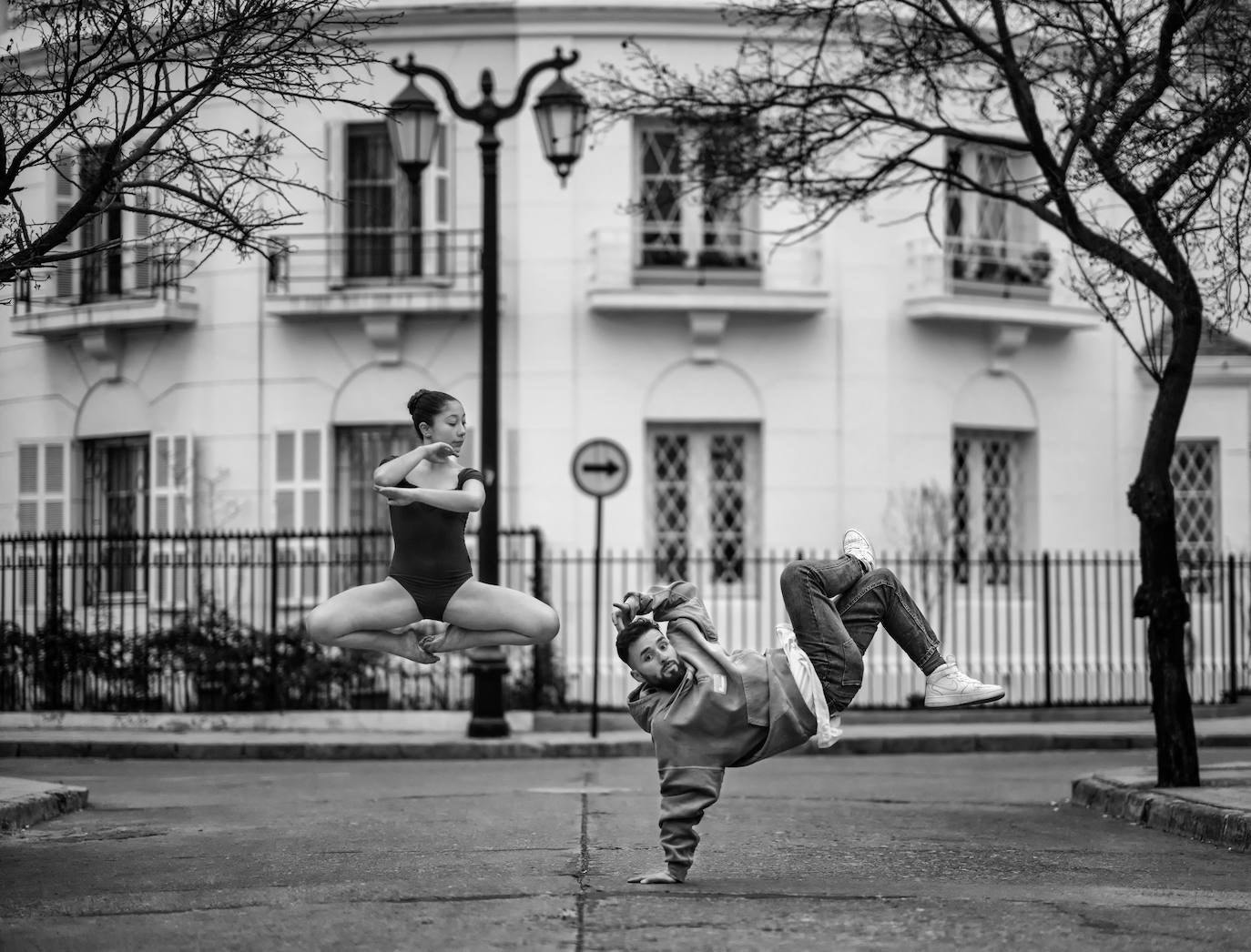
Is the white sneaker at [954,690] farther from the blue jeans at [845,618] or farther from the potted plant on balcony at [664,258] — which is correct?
the potted plant on balcony at [664,258]

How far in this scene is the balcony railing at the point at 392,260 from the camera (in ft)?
74.4

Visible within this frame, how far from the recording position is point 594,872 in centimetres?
848

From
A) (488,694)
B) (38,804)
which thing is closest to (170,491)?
(488,694)

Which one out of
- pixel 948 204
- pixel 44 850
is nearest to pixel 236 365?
pixel 948 204

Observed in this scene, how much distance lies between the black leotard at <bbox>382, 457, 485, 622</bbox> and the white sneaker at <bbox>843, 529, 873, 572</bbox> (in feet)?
5.56

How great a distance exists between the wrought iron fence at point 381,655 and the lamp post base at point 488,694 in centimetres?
150

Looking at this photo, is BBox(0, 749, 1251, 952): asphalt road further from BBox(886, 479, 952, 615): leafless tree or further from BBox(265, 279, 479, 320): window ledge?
BBox(265, 279, 479, 320): window ledge

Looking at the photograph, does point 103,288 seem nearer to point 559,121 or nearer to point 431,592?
point 559,121

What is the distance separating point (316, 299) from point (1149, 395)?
11086 millimetres

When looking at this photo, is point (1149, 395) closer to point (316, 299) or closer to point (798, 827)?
point (316, 299)

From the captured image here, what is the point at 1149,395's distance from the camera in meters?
25.3

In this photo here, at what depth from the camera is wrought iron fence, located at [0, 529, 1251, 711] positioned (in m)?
20.7

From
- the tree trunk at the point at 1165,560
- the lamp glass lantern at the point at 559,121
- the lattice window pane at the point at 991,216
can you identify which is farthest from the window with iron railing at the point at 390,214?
the tree trunk at the point at 1165,560

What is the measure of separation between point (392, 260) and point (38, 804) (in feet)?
39.5
